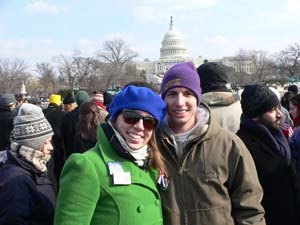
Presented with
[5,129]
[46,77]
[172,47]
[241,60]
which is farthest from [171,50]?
Answer: [5,129]

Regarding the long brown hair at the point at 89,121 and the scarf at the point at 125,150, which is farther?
the long brown hair at the point at 89,121

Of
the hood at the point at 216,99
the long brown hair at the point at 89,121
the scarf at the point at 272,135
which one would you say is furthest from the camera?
the long brown hair at the point at 89,121

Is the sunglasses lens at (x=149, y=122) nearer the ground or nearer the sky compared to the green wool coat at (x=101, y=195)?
nearer the sky

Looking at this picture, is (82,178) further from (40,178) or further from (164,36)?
(164,36)

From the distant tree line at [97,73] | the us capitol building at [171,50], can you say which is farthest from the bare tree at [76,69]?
the us capitol building at [171,50]

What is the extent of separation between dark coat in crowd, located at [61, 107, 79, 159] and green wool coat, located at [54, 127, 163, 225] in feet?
14.7

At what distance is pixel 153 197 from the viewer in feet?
7.68

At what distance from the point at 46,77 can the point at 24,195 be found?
252 feet

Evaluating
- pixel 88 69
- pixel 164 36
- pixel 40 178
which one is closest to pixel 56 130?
pixel 40 178

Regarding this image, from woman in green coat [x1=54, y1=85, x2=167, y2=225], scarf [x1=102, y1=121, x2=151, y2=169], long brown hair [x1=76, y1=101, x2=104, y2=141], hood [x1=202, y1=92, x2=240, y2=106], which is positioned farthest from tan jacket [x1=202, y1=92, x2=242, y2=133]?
long brown hair [x1=76, y1=101, x2=104, y2=141]

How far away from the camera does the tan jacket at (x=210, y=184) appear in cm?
245

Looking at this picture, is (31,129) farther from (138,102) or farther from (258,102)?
(258,102)

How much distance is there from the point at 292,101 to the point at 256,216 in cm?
383

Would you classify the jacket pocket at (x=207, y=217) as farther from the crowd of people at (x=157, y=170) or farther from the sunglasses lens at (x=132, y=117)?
the sunglasses lens at (x=132, y=117)
